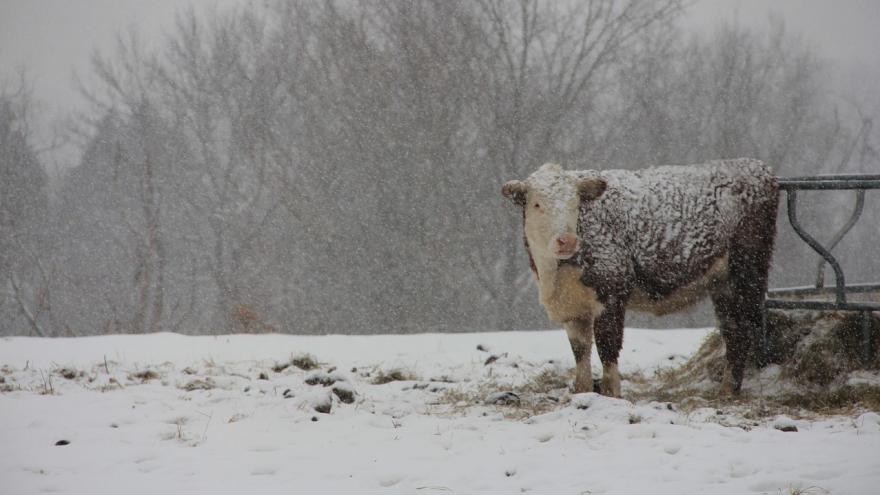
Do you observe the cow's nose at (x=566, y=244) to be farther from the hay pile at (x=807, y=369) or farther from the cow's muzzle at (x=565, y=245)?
the hay pile at (x=807, y=369)

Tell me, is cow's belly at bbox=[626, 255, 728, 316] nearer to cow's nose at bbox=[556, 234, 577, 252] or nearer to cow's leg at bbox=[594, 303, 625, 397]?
cow's leg at bbox=[594, 303, 625, 397]

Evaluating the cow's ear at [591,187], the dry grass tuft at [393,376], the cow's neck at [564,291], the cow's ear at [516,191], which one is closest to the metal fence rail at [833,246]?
the cow's ear at [591,187]

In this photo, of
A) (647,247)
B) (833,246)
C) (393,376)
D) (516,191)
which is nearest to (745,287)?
(833,246)

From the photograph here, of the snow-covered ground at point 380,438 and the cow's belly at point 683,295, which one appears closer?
the snow-covered ground at point 380,438

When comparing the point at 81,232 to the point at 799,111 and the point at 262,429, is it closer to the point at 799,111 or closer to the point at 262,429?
the point at 799,111

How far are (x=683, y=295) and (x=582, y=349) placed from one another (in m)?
0.87

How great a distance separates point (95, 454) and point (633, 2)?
22.4 metres

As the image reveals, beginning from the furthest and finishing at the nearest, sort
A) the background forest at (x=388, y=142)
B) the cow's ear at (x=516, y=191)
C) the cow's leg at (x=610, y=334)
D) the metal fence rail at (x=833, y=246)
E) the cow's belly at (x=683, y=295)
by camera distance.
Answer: the background forest at (x=388, y=142) < the cow's belly at (x=683, y=295) < the cow's ear at (x=516, y=191) < the cow's leg at (x=610, y=334) < the metal fence rail at (x=833, y=246)

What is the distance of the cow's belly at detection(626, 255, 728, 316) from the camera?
599 centimetres

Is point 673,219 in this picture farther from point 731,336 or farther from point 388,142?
point 388,142

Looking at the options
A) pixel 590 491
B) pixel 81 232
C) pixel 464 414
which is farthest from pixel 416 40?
pixel 590 491

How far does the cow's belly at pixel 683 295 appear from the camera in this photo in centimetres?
599

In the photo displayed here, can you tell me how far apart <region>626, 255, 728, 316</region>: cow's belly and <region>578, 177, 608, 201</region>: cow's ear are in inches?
31.1

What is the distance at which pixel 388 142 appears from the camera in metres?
23.1
